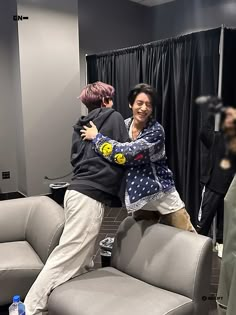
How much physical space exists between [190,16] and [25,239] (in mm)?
3753

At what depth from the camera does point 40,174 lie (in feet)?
15.6

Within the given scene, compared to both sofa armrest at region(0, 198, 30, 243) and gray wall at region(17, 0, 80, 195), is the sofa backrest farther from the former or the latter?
gray wall at region(17, 0, 80, 195)

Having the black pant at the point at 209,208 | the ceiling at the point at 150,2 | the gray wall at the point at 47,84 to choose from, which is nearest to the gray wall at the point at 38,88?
the gray wall at the point at 47,84

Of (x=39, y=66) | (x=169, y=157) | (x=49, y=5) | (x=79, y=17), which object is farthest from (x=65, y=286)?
(x=79, y=17)

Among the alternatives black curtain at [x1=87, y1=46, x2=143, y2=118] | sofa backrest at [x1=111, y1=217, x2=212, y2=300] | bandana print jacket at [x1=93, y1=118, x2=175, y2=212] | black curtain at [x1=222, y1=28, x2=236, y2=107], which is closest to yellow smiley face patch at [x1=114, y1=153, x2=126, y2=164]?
bandana print jacket at [x1=93, y1=118, x2=175, y2=212]

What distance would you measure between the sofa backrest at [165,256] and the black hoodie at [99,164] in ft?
0.97

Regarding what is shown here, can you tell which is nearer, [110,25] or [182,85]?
[182,85]

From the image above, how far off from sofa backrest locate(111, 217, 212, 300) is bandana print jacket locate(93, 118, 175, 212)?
0.76 feet

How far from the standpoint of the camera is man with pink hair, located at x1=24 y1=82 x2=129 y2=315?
1.88 meters

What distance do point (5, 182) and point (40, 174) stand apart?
1.78 ft

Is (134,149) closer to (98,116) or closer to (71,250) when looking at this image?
(98,116)

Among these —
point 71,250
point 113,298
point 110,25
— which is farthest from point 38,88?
point 113,298

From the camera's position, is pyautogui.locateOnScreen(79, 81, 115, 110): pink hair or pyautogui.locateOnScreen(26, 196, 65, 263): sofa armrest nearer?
pyautogui.locateOnScreen(79, 81, 115, 110): pink hair

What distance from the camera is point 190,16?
4863mm
